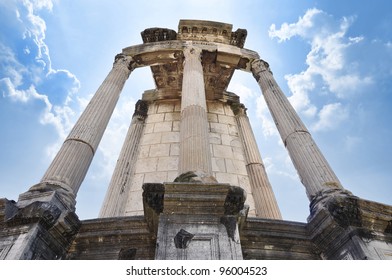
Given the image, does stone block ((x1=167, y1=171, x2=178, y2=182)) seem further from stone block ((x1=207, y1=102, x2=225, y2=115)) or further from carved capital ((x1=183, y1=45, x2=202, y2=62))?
carved capital ((x1=183, y1=45, x2=202, y2=62))

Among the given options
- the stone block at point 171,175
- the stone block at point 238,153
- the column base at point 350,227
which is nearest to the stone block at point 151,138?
the stone block at point 171,175

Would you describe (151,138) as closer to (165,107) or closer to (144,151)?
(144,151)

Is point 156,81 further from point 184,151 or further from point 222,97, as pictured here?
point 184,151

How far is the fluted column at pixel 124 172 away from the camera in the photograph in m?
11.1

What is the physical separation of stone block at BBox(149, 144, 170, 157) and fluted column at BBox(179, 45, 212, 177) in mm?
3178

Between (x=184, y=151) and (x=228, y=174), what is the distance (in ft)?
14.9

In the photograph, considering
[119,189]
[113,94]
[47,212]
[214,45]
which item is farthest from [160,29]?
[47,212]

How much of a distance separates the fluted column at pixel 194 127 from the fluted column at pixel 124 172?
3.94 meters

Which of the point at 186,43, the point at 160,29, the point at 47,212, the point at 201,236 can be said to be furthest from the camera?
the point at 160,29

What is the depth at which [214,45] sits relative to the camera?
610 inches

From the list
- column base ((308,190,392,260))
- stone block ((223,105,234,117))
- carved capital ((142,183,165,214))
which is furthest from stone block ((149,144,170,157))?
column base ((308,190,392,260))

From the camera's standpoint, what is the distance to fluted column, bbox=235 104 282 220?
1161cm

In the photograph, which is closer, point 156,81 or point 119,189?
point 119,189

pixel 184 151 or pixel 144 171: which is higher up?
pixel 144 171
